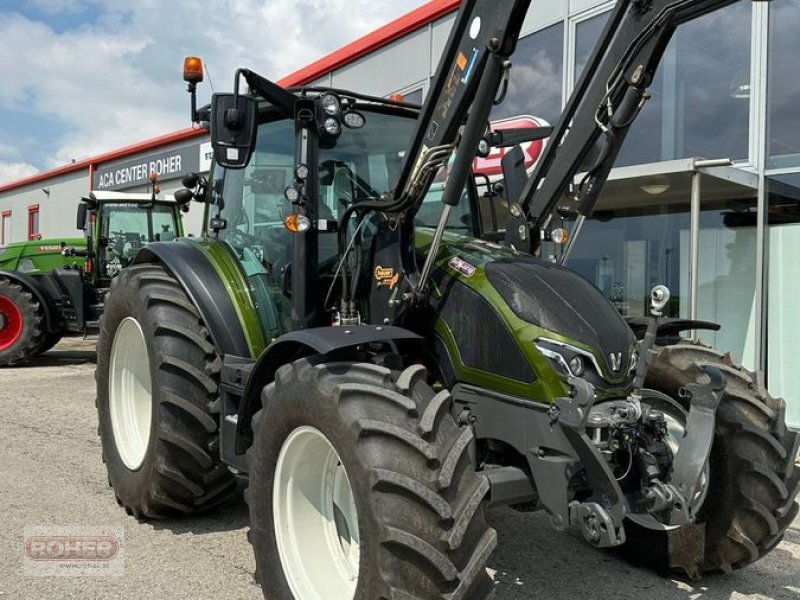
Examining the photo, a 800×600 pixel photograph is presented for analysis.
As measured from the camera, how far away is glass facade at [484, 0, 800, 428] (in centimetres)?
705

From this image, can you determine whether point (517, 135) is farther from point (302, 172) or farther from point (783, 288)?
point (783, 288)

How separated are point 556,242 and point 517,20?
133cm

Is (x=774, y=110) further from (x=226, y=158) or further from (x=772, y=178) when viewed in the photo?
(x=226, y=158)

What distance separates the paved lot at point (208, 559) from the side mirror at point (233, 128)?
1992mm

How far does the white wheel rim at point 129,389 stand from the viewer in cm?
454

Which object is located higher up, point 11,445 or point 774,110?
point 774,110

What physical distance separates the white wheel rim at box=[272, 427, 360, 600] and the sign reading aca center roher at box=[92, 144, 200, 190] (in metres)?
15.5

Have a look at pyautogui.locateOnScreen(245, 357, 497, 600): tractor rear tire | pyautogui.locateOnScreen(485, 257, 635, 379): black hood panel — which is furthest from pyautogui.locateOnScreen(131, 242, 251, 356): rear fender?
pyautogui.locateOnScreen(485, 257, 635, 379): black hood panel

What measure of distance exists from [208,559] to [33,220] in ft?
90.8

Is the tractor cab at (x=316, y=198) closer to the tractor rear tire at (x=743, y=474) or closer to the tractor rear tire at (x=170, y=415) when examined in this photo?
the tractor rear tire at (x=170, y=415)

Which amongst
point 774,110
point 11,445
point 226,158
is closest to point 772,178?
point 774,110

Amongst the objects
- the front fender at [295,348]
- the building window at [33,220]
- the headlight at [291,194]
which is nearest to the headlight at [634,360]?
the front fender at [295,348]

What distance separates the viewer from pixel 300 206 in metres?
3.49

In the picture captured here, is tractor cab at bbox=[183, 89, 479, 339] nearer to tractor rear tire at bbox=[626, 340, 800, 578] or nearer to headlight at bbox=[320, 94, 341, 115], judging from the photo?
headlight at bbox=[320, 94, 341, 115]
